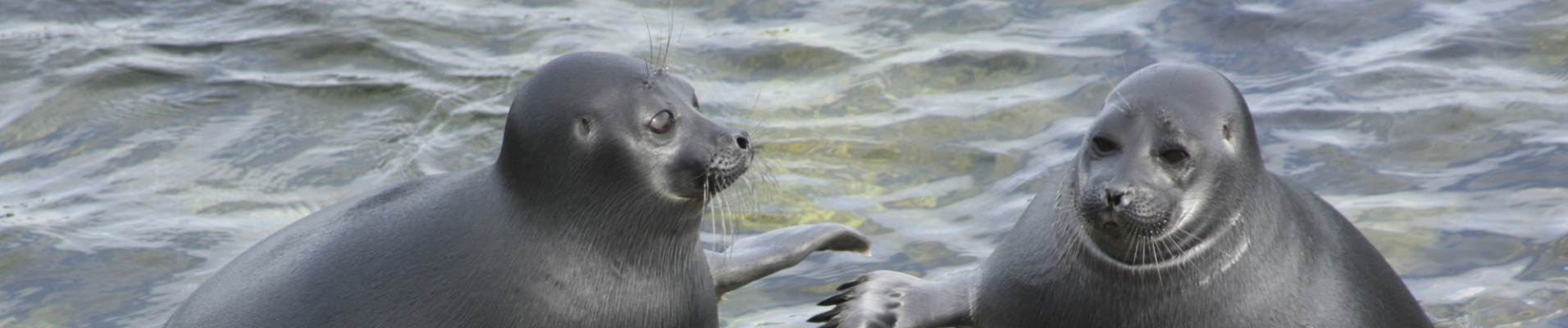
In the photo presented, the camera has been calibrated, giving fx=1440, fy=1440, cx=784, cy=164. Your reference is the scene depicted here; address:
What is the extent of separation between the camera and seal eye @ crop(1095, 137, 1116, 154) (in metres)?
3.91

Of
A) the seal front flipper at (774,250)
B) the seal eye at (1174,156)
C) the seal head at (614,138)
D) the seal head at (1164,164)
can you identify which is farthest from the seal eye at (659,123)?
the seal eye at (1174,156)

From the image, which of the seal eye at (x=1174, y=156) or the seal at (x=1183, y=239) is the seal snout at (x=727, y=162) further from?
the seal eye at (x=1174, y=156)

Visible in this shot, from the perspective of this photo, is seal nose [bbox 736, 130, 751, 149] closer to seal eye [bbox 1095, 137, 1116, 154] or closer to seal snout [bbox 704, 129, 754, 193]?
seal snout [bbox 704, 129, 754, 193]

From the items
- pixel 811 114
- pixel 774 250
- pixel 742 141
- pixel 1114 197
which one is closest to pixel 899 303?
pixel 774 250

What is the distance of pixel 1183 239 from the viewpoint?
3957 millimetres

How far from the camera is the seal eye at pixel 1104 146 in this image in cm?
391

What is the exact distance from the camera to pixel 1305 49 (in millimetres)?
7973

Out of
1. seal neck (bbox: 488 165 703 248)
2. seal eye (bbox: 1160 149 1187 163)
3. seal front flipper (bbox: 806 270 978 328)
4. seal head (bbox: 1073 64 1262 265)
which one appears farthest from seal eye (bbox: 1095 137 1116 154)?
seal neck (bbox: 488 165 703 248)

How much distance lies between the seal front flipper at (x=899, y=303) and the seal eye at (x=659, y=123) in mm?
1099

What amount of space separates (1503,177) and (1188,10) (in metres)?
2.78

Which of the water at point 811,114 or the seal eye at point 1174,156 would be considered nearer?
the seal eye at point 1174,156

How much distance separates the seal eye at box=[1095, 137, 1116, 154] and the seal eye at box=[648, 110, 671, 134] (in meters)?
1.18

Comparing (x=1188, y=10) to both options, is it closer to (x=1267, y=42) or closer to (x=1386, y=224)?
(x=1267, y=42)

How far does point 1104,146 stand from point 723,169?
1046mm
